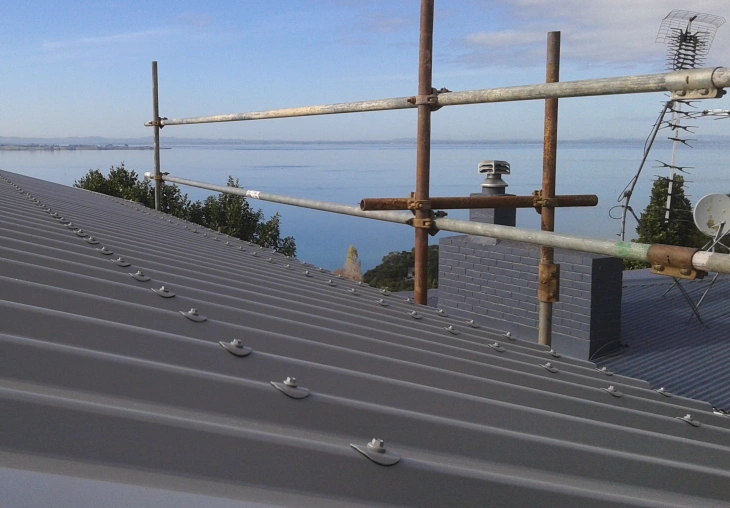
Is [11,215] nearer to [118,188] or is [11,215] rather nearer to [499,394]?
[499,394]

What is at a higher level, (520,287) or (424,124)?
(424,124)

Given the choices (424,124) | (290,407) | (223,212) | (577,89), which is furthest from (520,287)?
(223,212)

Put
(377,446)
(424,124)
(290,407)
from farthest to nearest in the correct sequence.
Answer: (424,124) → (290,407) → (377,446)

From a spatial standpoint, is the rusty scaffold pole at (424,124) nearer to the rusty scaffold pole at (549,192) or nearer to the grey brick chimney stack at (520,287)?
the rusty scaffold pole at (549,192)

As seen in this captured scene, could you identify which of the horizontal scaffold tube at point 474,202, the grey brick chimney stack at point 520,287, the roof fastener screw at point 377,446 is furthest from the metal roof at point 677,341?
the roof fastener screw at point 377,446

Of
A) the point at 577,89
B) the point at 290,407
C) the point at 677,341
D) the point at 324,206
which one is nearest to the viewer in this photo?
the point at 290,407

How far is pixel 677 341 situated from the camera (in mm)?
9430

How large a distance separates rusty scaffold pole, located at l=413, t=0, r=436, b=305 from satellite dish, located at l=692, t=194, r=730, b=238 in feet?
13.5

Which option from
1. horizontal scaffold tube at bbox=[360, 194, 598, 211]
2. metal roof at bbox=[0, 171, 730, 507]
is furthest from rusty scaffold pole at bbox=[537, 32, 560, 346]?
→ metal roof at bbox=[0, 171, 730, 507]

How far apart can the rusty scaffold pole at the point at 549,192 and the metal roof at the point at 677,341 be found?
3243 mm

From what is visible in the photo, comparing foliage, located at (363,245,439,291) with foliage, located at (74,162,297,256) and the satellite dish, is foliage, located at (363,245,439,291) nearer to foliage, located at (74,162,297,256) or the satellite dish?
foliage, located at (74,162,297,256)

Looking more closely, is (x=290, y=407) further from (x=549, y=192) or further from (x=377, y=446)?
(x=549, y=192)

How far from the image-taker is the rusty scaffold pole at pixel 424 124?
4.54 meters

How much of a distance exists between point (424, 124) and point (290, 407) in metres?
3.15
